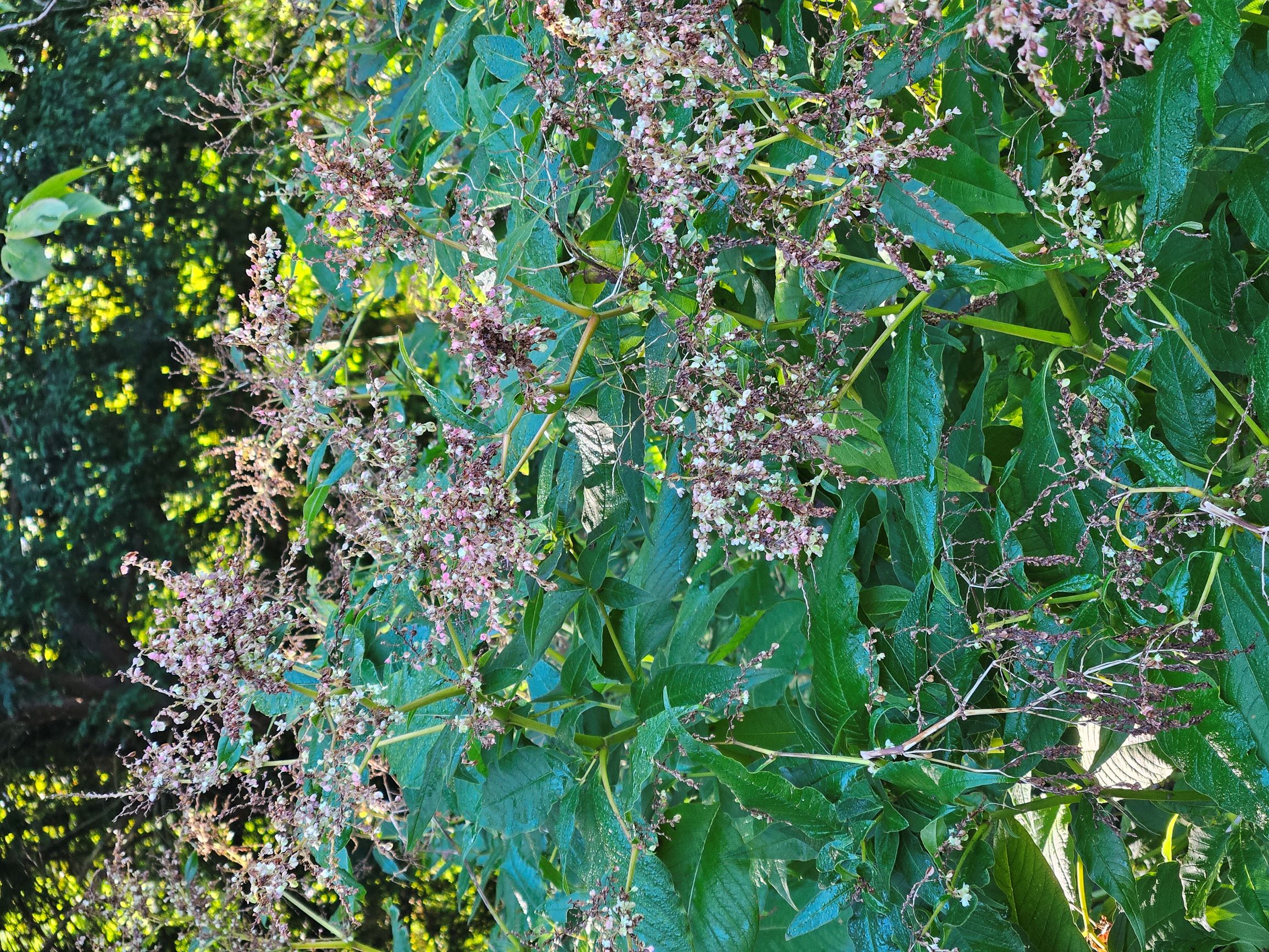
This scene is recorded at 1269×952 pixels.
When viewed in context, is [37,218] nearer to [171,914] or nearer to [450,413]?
[450,413]

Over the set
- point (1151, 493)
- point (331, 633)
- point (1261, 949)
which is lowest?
point (1261, 949)

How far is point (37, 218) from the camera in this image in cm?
38

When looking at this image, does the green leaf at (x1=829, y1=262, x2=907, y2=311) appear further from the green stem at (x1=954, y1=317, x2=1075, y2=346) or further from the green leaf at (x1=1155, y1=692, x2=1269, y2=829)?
the green leaf at (x1=1155, y1=692, x2=1269, y2=829)

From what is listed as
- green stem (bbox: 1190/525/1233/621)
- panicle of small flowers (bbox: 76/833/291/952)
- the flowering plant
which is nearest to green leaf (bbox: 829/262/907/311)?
the flowering plant

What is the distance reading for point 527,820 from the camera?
69 centimetres

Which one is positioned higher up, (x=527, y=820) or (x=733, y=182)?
(x=733, y=182)

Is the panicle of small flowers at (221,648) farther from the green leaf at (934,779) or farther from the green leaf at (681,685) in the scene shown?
the green leaf at (934,779)

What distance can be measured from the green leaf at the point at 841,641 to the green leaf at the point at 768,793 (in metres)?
0.05

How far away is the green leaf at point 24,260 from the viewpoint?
0.37 metres

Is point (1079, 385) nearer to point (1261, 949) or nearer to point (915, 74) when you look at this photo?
point (915, 74)

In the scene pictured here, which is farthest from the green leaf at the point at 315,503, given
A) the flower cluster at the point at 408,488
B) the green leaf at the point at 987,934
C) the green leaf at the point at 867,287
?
the green leaf at the point at 987,934

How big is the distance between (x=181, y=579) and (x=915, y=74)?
1.82 ft

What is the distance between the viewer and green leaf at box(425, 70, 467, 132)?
0.77 metres

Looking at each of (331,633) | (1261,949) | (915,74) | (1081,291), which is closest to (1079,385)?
(1081,291)
